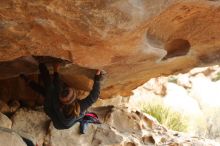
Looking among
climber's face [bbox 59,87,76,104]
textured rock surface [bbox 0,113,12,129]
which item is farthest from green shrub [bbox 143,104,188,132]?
climber's face [bbox 59,87,76,104]

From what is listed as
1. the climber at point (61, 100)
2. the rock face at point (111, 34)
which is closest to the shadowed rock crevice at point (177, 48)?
the rock face at point (111, 34)

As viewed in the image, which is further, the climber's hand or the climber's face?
the climber's hand

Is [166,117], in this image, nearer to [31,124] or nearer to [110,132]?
[110,132]

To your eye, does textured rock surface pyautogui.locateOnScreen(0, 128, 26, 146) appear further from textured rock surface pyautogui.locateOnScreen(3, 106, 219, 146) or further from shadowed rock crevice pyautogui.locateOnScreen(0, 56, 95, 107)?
shadowed rock crevice pyautogui.locateOnScreen(0, 56, 95, 107)

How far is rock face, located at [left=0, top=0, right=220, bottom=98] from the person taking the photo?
518cm

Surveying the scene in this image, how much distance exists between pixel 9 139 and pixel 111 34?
2.86 meters

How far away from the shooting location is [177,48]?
25.8ft

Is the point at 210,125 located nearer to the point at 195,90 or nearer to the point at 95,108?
the point at 195,90

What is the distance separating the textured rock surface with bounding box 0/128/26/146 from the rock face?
135 centimetres

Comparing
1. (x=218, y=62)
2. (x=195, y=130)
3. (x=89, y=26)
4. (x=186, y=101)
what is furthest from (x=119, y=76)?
(x=186, y=101)

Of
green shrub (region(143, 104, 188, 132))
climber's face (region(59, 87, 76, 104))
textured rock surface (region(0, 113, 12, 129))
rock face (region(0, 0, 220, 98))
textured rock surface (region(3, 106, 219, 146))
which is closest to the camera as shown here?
rock face (region(0, 0, 220, 98))

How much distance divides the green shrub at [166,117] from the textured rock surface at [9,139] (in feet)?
22.7

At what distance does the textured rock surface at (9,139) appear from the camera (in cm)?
712

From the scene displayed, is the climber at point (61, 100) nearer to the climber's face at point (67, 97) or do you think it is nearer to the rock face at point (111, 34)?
the climber's face at point (67, 97)
